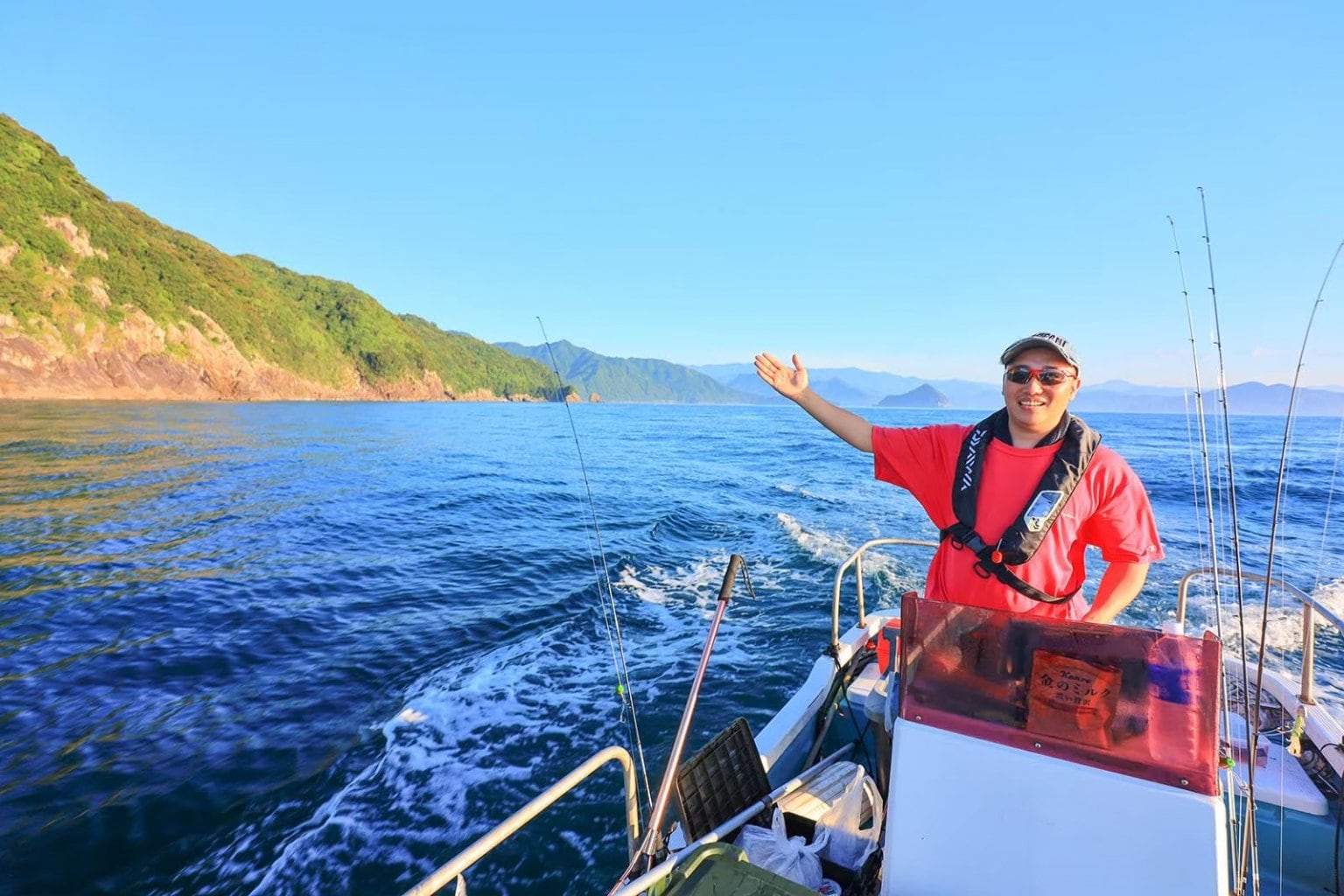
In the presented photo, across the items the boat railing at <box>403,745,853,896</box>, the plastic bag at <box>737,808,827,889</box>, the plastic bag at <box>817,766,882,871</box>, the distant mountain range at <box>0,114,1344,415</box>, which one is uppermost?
the distant mountain range at <box>0,114,1344,415</box>

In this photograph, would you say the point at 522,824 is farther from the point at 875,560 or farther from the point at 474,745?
the point at 875,560

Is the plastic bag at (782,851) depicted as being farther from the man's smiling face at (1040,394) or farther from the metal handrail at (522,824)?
the man's smiling face at (1040,394)

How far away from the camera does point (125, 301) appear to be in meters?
70.2

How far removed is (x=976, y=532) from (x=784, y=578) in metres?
8.64

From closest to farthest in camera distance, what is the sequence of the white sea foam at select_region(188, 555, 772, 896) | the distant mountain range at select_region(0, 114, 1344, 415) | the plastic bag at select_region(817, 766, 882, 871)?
the plastic bag at select_region(817, 766, 882, 871)
the white sea foam at select_region(188, 555, 772, 896)
the distant mountain range at select_region(0, 114, 1344, 415)

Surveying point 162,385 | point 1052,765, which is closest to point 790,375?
point 1052,765

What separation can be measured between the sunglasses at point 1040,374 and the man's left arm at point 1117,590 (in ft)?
2.88

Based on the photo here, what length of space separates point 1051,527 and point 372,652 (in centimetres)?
806

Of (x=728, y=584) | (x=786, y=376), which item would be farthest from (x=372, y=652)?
(x=786, y=376)

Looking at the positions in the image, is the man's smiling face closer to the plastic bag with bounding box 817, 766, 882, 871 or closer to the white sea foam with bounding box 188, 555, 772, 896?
the plastic bag with bounding box 817, 766, 882, 871

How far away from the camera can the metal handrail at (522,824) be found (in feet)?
5.78

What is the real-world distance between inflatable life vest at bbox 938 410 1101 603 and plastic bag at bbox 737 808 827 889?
159cm

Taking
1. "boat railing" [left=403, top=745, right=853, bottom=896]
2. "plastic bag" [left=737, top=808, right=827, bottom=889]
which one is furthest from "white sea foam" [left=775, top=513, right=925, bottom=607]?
"boat railing" [left=403, top=745, right=853, bottom=896]

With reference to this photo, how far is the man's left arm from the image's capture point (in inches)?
101
